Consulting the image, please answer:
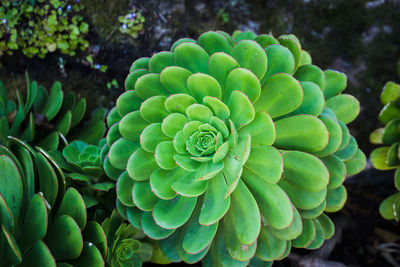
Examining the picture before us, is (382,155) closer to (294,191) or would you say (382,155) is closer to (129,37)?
(294,191)

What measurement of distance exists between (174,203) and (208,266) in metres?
0.28

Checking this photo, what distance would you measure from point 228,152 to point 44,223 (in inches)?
23.4

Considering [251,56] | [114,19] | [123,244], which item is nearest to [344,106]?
[251,56]

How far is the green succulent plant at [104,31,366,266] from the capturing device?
1040 millimetres

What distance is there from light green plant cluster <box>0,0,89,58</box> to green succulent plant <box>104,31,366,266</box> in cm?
75

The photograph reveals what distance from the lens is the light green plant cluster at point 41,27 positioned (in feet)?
5.51

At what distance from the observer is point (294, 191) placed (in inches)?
43.8

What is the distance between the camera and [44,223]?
38.8 inches

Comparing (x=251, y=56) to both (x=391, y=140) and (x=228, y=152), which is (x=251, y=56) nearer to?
(x=228, y=152)

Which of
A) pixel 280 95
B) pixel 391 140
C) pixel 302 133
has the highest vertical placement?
pixel 280 95

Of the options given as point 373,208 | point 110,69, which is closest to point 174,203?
point 110,69

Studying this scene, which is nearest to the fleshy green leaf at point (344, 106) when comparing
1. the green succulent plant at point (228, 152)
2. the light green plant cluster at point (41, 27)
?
the green succulent plant at point (228, 152)

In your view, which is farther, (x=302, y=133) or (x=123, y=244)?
(x=123, y=244)

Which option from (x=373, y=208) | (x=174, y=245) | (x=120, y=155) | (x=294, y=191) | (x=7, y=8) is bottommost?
(x=373, y=208)
